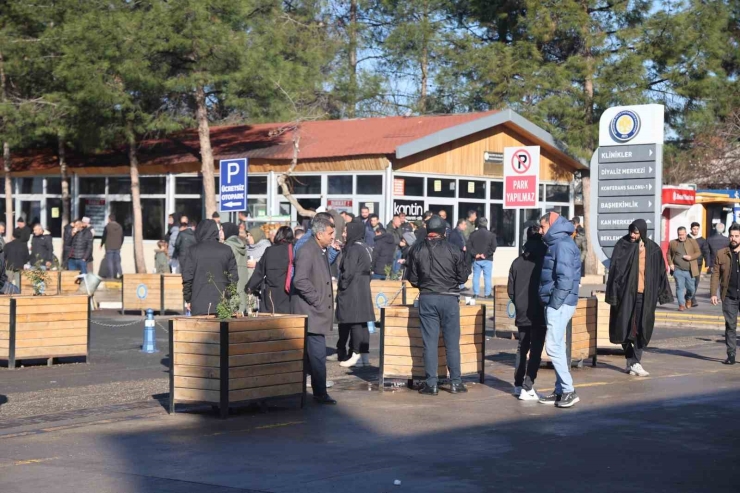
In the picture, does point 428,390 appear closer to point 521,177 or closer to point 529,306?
point 529,306

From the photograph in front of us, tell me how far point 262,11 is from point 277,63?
148 cm

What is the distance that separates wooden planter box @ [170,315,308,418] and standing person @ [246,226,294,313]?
7.69 ft

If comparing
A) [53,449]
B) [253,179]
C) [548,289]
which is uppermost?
[253,179]

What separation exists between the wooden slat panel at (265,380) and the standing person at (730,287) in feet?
23.8

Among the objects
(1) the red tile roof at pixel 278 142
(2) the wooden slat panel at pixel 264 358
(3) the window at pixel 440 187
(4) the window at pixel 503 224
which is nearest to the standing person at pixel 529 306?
(2) the wooden slat panel at pixel 264 358

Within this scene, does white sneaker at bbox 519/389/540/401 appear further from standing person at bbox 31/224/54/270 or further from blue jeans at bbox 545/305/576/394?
standing person at bbox 31/224/54/270

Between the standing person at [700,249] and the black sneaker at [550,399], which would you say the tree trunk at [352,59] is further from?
the black sneaker at [550,399]

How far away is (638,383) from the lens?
521 inches

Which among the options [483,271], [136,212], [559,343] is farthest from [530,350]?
[136,212]

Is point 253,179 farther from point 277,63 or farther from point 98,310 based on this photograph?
point 98,310

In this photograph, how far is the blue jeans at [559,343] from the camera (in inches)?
440

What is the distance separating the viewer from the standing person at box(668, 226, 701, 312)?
24.0 meters

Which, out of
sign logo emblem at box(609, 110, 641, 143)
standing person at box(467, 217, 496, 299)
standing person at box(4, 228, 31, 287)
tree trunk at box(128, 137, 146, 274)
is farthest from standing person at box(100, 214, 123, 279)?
sign logo emblem at box(609, 110, 641, 143)

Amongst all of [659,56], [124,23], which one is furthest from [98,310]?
[659,56]
